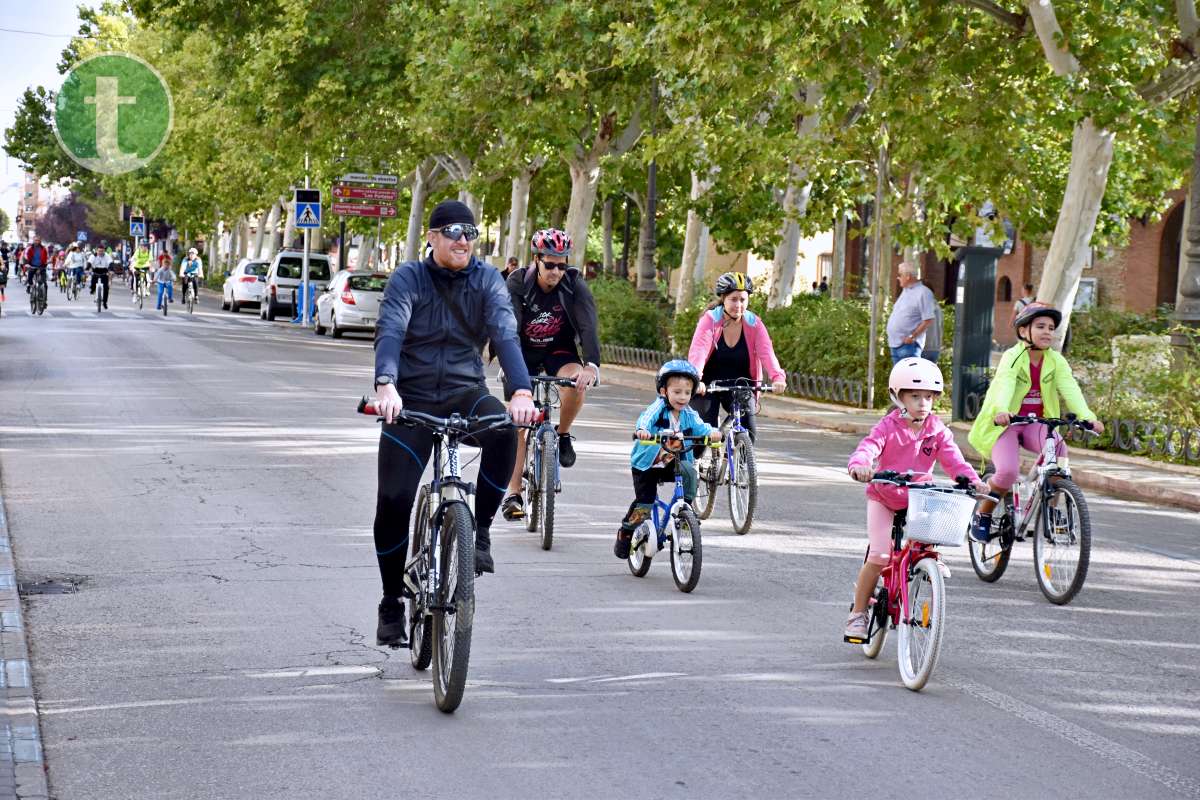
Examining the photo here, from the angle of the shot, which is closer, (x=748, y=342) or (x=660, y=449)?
(x=660, y=449)

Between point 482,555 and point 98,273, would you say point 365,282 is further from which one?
point 482,555

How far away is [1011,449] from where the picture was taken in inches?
391

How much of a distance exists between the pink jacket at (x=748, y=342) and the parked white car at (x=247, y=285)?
1729 inches

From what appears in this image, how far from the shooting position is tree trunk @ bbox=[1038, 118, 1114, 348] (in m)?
20.4

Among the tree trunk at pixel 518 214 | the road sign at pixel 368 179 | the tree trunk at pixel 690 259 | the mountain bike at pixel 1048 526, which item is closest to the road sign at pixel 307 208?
the road sign at pixel 368 179

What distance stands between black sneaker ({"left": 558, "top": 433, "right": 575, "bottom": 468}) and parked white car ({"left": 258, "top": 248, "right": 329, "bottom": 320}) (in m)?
38.5

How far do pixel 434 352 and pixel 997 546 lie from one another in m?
4.23

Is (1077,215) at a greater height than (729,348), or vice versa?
(1077,215)

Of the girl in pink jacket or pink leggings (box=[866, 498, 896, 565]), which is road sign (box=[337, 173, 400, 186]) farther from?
pink leggings (box=[866, 498, 896, 565])

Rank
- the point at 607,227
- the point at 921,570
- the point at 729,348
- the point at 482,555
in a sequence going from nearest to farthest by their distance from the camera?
1. the point at 921,570
2. the point at 482,555
3. the point at 729,348
4. the point at 607,227

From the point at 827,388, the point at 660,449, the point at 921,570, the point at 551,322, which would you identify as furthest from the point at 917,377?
the point at 827,388

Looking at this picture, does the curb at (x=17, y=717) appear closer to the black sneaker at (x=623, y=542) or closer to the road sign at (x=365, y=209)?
the black sneaker at (x=623, y=542)

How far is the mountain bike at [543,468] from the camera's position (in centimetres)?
1050

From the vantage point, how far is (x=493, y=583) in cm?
919
